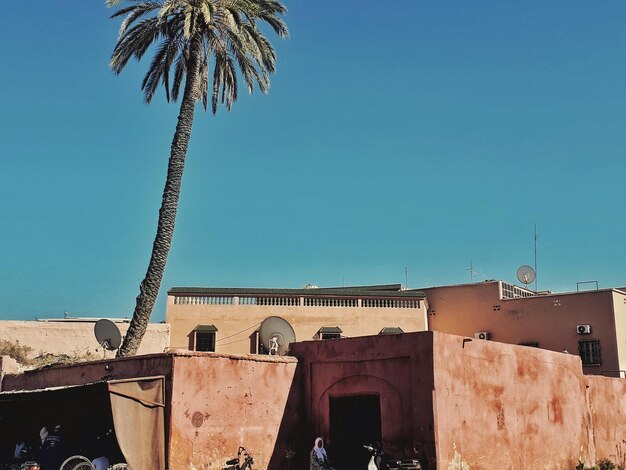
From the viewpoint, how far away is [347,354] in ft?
61.1

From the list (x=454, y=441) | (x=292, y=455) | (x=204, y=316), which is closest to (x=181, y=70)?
(x=204, y=316)

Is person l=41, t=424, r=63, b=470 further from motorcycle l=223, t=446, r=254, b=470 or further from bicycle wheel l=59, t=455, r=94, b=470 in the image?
motorcycle l=223, t=446, r=254, b=470

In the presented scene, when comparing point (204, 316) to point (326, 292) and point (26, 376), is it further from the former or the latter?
point (26, 376)

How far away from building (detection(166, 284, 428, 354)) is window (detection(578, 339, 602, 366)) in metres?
6.99

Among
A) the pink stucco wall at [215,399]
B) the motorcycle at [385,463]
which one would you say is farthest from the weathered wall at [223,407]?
the motorcycle at [385,463]

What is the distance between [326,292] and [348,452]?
569 inches

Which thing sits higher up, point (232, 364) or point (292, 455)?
point (232, 364)

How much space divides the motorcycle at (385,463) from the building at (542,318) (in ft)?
58.9

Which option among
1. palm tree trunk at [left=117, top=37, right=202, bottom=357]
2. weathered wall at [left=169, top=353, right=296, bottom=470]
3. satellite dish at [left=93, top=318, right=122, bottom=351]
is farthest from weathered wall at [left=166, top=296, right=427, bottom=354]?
weathered wall at [left=169, top=353, right=296, bottom=470]

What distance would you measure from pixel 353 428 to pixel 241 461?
338 centimetres

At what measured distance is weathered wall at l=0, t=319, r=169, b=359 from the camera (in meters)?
30.4

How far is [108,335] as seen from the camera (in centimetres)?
2392

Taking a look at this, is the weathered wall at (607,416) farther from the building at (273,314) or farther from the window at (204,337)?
the window at (204,337)

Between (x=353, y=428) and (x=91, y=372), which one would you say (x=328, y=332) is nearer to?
(x=353, y=428)
